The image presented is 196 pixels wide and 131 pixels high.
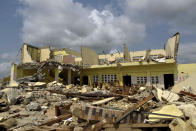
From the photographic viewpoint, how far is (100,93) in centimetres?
1266

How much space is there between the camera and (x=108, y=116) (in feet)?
15.5

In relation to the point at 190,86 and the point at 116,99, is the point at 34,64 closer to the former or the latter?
the point at 116,99

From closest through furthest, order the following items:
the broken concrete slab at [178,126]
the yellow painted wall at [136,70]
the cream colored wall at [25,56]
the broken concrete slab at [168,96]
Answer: the broken concrete slab at [178,126]
the broken concrete slab at [168,96]
the yellow painted wall at [136,70]
the cream colored wall at [25,56]

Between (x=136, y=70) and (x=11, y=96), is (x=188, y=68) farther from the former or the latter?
(x=11, y=96)

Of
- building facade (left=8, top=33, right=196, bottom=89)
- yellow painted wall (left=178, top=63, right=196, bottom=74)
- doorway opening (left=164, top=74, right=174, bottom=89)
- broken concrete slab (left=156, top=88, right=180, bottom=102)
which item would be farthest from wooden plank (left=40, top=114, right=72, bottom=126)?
yellow painted wall (left=178, top=63, right=196, bottom=74)

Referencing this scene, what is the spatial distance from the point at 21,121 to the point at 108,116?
4283 millimetres

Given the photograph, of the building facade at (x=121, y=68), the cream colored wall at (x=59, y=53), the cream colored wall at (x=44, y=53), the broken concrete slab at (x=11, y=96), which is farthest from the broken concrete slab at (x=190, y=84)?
the cream colored wall at (x=44, y=53)

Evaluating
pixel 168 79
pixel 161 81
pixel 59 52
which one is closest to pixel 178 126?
pixel 161 81

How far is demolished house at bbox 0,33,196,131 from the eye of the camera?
4.22 meters

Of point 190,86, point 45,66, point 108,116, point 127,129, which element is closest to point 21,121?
point 108,116

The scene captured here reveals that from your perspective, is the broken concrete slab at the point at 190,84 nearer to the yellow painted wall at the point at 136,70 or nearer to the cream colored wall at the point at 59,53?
the yellow painted wall at the point at 136,70

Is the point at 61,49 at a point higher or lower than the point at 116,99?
higher

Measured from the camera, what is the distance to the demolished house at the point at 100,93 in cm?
422

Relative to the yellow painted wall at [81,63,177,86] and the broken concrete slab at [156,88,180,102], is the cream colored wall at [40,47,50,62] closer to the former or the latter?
the yellow painted wall at [81,63,177,86]
